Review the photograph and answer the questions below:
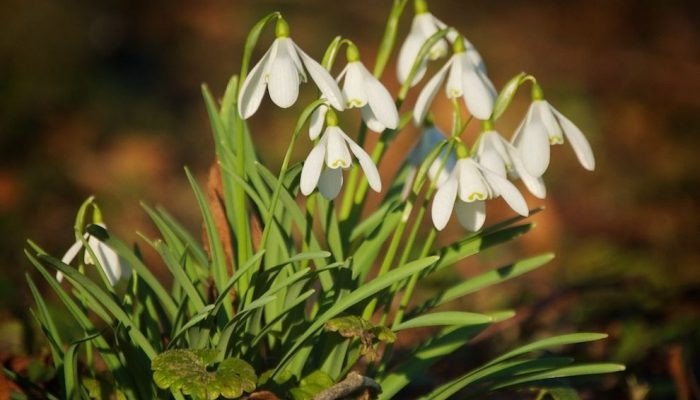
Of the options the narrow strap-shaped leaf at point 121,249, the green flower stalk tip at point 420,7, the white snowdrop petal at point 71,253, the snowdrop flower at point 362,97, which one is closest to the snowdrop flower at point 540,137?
the snowdrop flower at point 362,97

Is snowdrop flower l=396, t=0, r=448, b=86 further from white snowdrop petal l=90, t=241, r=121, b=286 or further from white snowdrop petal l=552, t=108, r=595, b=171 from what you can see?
white snowdrop petal l=90, t=241, r=121, b=286

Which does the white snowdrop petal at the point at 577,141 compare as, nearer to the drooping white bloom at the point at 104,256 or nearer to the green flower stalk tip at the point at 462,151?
the green flower stalk tip at the point at 462,151

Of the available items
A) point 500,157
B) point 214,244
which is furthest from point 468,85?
point 214,244

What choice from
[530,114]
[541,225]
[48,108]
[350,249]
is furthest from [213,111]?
[48,108]

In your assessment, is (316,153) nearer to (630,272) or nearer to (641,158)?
(630,272)

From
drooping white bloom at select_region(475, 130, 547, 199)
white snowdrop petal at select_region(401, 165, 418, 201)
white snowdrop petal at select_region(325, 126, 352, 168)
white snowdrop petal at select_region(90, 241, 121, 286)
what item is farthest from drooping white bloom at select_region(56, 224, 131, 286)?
drooping white bloom at select_region(475, 130, 547, 199)
